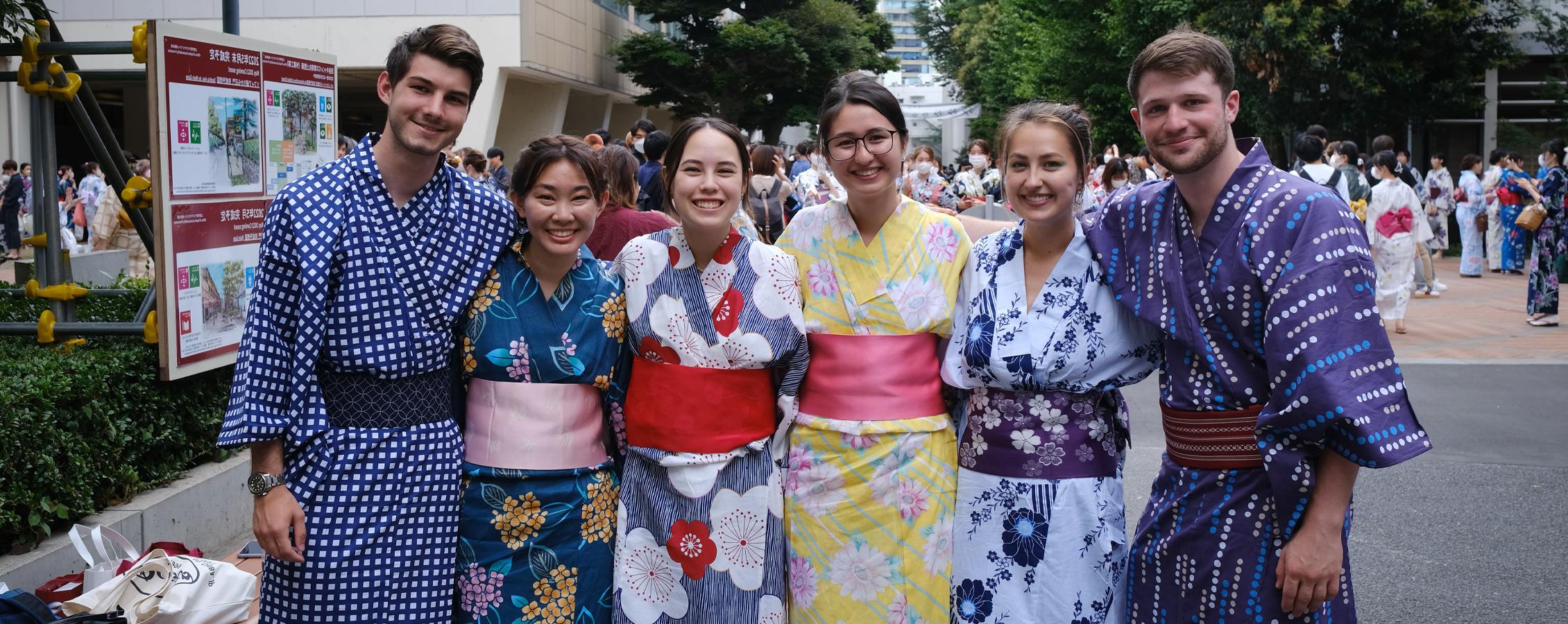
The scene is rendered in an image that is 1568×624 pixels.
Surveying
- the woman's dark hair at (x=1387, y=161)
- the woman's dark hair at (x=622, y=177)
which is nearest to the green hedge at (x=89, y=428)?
the woman's dark hair at (x=622, y=177)

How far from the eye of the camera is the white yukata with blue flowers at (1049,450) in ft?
9.09

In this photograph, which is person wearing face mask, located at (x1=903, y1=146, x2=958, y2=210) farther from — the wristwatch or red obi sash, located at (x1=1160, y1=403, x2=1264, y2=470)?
the wristwatch

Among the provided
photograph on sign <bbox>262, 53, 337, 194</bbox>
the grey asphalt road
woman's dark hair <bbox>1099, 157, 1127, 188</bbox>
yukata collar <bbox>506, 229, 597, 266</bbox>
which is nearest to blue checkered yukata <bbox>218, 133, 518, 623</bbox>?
yukata collar <bbox>506, 229, 597, 266</bbox>

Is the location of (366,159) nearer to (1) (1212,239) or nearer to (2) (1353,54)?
(1) (1212,239)

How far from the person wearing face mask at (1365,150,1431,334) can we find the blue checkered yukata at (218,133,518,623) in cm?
1000

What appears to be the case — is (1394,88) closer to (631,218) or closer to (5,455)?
(631,218)

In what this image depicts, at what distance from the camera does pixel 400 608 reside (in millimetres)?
2676

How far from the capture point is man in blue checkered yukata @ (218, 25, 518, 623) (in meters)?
2.57

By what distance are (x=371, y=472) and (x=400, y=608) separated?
0.31 metres

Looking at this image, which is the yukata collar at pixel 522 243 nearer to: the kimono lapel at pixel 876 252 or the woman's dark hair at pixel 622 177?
the kimono lapel at pixel 876 252

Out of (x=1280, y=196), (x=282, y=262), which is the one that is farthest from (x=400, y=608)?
(x=1280, y=196)

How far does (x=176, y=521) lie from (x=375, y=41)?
74.5ft

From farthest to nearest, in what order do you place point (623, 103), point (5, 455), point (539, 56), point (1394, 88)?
point (623, 103), point (539, 56), point (1394, 88), point (5, 455)

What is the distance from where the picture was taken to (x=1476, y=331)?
10656mm
